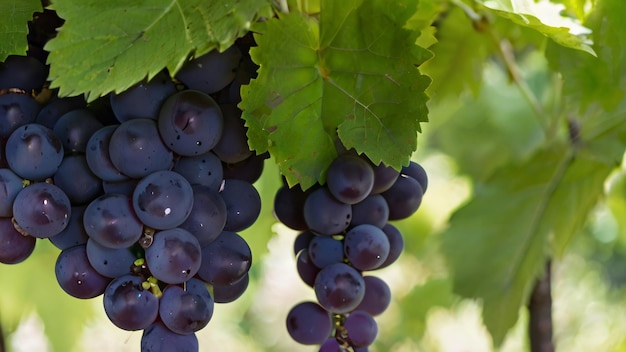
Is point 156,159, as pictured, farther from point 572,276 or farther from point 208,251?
point 572,276

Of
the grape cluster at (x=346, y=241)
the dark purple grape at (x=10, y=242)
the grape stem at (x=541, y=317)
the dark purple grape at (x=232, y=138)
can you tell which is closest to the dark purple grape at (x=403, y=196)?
the grape cluster at (x=346, y=241)

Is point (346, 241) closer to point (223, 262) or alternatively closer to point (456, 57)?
point (223, 262)

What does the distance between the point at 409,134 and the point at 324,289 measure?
0.36 ft

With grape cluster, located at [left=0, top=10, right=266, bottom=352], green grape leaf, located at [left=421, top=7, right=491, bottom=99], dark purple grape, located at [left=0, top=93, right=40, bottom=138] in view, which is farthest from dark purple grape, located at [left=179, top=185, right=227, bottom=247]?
green grape leaf, located at [left=421, top=7, right=491, bottom=99]

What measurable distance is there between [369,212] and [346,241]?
2cm

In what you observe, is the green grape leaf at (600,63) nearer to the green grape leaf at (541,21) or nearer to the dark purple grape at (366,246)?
the green grape leaf at (541,21)

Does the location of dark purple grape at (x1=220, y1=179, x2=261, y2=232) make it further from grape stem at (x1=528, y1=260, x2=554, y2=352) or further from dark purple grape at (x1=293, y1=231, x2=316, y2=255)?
grape stem at (x1=528, y1=260, x2=554, y2=352)

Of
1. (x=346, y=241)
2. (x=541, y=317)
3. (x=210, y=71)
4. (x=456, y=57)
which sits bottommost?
(x=541, y=317)

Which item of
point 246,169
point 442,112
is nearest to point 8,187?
point 246,169

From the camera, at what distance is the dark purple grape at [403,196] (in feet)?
1.44

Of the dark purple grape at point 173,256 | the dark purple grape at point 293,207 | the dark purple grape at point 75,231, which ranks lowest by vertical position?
the dark purple grape at point 293,207

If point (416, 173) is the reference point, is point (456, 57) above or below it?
below

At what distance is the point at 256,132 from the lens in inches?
14.9

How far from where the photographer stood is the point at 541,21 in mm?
407
